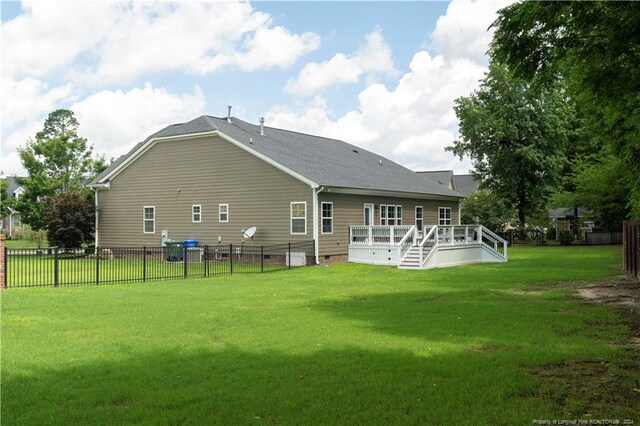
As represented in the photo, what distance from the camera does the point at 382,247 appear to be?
26.4 meters

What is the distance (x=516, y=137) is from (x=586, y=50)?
3880 cm

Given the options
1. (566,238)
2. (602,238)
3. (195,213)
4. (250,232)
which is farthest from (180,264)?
(602,238)

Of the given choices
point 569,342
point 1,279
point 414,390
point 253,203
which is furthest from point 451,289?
point 253,203

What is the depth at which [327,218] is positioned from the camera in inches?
1052

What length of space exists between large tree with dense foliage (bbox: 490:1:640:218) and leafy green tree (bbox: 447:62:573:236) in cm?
3698

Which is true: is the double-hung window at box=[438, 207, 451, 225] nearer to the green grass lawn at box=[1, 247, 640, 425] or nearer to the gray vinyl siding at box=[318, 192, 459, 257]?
the gray vinyl siding at box=[318, 192, 459, 257]

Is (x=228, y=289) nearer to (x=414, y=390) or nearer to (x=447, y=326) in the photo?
(x=447, y=326)

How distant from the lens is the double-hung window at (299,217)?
86.0 ft

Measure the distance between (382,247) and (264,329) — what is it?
16.9 meters

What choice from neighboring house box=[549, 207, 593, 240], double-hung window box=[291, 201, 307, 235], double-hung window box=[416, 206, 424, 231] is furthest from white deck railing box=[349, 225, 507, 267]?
neighboring house box=[549, 207, 593, 240]

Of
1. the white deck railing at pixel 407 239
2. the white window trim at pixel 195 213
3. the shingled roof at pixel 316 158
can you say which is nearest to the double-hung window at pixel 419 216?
the shingled roof at pixel 316 158

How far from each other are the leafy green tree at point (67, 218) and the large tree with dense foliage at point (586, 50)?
2882cm

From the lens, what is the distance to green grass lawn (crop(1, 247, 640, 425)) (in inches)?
219

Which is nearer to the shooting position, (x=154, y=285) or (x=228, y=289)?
(x=228, y=289)
